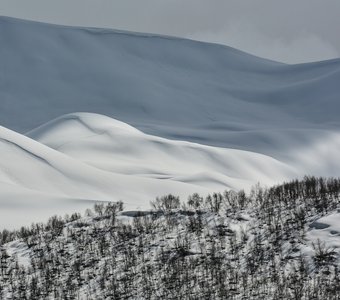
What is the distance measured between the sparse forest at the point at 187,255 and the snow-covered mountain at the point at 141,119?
24574 mm

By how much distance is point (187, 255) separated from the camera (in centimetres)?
1666

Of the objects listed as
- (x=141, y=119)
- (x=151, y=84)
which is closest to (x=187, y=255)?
(x=141, y=119)

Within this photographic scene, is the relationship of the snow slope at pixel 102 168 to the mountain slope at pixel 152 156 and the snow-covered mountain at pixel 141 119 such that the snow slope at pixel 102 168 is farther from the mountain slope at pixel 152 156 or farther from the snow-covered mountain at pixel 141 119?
the snow-covered mountain at pixel 141 119

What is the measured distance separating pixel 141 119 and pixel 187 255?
127 meters

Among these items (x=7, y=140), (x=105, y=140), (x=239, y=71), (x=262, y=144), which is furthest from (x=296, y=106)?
(x=7, y=140)

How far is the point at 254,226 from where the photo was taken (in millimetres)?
18047

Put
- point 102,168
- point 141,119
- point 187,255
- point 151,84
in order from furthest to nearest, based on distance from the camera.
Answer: point 151,84 < point 141,119 < point 102,168 < point 187,255

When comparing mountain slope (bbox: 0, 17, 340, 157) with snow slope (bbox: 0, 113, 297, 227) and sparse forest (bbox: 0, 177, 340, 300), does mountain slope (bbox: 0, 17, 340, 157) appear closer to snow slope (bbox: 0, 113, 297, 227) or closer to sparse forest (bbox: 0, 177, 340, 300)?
snow slope (bbox: 0, 113, 297, 227)

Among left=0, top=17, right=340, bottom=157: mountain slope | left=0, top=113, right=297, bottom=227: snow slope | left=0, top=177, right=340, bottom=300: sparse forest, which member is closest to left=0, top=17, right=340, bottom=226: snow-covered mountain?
left=0, top=113, right=297, bottom=227: snow slope

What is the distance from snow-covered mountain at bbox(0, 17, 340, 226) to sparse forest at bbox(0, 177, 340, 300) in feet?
80.6

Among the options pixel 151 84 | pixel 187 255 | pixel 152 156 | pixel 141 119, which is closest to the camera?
pixel 187 255

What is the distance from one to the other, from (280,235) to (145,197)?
45.9m

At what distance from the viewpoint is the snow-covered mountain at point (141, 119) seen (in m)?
66.4

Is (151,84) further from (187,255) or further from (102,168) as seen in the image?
(187,255)
